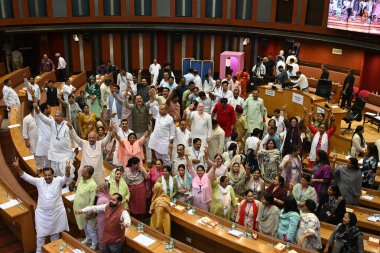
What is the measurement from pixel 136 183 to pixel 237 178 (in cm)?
170

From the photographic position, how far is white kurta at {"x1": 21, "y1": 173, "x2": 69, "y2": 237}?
19.5 feet

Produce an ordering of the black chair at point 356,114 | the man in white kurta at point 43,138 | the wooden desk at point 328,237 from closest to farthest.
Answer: the wooden desk at point 328,237
the man in white kurta at point 43,138
the black chair at point 356,114

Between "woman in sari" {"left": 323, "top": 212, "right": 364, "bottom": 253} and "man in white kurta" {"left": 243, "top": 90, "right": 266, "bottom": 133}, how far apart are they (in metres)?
4.53

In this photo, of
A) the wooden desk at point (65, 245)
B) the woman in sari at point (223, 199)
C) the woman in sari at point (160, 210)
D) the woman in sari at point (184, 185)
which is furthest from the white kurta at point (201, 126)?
the wooden desk at point (65, 245)

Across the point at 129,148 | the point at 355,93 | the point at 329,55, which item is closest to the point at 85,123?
the point at 129,148

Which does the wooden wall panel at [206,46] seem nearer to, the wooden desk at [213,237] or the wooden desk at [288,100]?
the wooden desk at [288,100]

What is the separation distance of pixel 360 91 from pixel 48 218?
1193 centimetres

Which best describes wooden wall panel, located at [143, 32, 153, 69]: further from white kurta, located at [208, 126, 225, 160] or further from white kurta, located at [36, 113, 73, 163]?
white kurta, located at [36, 113, 73, 163]

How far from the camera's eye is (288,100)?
507 inches

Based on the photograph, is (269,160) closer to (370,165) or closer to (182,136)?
(182,136)

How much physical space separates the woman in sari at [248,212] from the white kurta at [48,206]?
8.66 ft

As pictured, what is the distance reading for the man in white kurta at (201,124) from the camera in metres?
8.20

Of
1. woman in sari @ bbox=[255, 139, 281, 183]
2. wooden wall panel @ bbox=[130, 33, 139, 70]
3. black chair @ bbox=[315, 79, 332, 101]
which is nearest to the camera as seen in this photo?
woman in sari @ bbox=[255, 139, 281, 183]

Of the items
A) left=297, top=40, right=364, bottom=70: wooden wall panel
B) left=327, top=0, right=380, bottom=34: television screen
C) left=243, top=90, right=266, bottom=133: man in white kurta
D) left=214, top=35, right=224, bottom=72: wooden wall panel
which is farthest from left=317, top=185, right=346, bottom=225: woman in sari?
left=214, top=35, right=224, bottom=72: wooden wall panel
